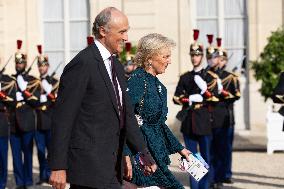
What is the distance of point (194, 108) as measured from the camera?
1148 cm

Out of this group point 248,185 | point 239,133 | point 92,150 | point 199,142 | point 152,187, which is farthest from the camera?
point 239,133

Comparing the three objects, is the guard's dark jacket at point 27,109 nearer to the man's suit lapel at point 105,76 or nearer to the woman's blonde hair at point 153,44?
the woman's blonde hair at point 153,44

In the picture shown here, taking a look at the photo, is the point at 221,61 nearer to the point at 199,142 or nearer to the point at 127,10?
the point at 199,142

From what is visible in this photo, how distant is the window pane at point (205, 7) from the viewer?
1845 cm

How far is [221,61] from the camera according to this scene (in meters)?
12.5

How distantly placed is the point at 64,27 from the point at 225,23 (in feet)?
9.43

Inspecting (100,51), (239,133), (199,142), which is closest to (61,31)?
(239,133)

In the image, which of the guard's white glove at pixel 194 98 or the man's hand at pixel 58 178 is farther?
the guard's white glove at pixel 194 98

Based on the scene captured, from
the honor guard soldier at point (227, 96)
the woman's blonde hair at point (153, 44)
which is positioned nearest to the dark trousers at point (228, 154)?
the honor guard soldier at point (227, 96)

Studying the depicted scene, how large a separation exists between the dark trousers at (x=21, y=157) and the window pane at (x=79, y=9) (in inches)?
261

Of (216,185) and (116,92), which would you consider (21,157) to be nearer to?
(216,185)

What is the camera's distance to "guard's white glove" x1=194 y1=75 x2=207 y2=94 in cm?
1122

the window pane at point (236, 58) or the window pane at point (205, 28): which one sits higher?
the window pane at point (205, 28)

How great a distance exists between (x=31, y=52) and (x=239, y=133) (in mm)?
3897
